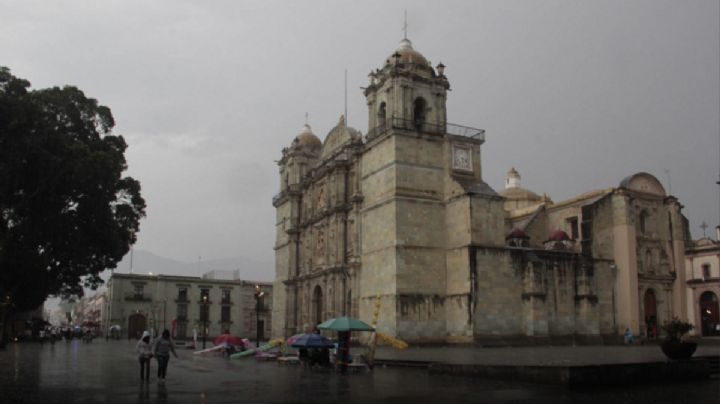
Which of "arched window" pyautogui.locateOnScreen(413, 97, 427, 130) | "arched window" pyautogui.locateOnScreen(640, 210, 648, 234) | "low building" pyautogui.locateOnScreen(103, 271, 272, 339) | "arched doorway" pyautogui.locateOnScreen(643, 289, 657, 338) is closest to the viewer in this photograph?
"arched window" pyautogui.locateOnScreen(413, 97, 427, 130)

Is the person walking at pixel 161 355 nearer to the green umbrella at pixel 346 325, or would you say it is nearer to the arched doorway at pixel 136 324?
the green umbrella at pixel 346 325

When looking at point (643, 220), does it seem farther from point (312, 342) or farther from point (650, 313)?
point (312, 342)

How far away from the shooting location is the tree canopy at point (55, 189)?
2767 cm

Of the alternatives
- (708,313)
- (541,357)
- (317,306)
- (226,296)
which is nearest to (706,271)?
(708,313)

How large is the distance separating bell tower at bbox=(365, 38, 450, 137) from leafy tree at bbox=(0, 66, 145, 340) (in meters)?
14.5

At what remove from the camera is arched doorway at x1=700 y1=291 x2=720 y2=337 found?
49.0 m

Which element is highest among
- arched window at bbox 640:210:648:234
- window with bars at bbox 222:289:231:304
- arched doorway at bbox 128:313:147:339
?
arched window at bbox 640:210:648:234

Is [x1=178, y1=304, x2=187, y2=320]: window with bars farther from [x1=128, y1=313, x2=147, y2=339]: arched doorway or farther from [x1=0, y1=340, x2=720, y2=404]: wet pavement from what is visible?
[x1=0, y1=340, x2=720, y2=404]: wet pavement

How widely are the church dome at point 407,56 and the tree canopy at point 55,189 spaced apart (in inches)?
624

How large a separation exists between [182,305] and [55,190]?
4102 cm

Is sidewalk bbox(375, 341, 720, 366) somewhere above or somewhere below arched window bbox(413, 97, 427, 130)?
below

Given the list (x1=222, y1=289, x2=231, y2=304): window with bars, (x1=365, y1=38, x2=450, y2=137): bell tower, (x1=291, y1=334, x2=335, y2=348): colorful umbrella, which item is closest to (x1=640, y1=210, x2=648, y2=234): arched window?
(x1=365, y1=38, x2=450, y2=137): bell tower

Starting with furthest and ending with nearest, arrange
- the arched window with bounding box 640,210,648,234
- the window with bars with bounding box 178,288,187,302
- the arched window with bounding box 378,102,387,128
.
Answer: the window with bars with bounding box 178,288,187,302, the arched window with bounding box 640,210,648,234, the arched window with bounding box 378,102,387,128

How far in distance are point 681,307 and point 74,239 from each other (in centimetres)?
3773
